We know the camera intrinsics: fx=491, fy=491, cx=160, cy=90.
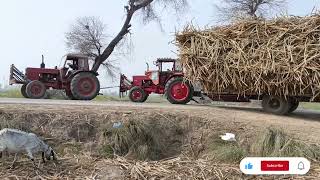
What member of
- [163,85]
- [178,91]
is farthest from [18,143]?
[163,85]

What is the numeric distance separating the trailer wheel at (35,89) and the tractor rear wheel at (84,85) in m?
1.27

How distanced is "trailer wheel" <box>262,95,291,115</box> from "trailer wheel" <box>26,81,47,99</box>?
345 inches

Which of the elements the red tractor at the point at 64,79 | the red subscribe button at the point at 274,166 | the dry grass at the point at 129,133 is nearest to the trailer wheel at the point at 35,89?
the red tractor at the point at 64,79

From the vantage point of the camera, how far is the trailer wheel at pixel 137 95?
720 inches

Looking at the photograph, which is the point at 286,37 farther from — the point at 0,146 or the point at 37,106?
the point at 0,146

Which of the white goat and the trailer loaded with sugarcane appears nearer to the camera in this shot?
the white goat

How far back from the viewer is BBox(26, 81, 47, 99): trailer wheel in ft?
61.1

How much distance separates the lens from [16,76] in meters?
19.8

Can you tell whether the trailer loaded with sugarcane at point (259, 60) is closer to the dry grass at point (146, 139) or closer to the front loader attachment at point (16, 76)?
the dry grass at point (146, 139)

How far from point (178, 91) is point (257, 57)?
13.1ft

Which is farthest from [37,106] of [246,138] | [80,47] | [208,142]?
[80,47]

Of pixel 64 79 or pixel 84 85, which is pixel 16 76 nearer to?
pixel 64 79

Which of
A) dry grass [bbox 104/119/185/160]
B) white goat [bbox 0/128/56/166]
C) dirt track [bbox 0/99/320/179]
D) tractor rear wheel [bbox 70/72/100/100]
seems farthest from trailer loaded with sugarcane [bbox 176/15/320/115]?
white goat [bbox 0/128/56/166]

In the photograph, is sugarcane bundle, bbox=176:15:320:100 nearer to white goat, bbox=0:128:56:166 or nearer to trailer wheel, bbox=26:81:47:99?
trailer wheel, bbox=26:81:47:99
